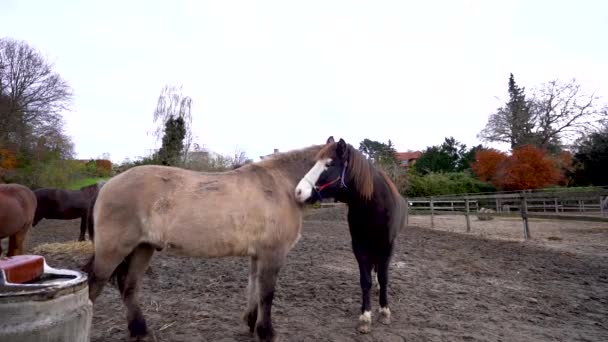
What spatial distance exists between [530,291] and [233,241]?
4.20 meters

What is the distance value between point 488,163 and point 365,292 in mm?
31461

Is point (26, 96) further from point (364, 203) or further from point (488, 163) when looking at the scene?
point (488, 163)

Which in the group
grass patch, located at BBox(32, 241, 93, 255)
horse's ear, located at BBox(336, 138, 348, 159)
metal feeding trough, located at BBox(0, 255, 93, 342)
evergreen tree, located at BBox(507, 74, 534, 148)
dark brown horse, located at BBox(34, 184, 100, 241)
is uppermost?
evergreen tree, located at BBox(507, 74, 534, 148)

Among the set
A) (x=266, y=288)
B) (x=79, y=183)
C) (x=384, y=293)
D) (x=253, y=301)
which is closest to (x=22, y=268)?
(x=266, y=288)

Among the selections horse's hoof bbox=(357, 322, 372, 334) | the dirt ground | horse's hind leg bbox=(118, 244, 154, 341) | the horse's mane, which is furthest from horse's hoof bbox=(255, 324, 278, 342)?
the horse's mane

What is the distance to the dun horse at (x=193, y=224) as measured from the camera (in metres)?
2.95

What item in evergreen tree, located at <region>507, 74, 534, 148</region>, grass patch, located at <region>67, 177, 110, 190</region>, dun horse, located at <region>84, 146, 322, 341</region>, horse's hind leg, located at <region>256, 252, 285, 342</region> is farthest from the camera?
evergreen tree, located at <region>507, 74, 534, 148</region>

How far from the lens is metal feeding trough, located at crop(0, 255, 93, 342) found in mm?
1220

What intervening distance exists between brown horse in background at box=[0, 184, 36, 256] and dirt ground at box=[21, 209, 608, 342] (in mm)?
662

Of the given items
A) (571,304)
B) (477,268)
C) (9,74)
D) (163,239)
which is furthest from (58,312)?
(9,74)

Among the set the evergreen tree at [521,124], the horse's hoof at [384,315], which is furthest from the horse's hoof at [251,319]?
the evergreen tree at [521,124]

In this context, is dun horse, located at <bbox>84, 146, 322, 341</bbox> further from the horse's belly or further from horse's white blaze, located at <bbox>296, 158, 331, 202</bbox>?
horse's white blaze, located at <bbox>296, 158, 331, 202</bbox>

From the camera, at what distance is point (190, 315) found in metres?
3.82

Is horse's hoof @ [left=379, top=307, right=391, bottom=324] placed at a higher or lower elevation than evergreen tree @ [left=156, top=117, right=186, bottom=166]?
lower
